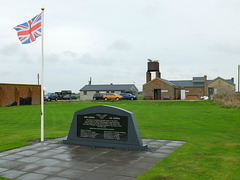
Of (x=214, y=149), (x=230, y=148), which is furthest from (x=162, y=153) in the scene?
(x=230, y=148)

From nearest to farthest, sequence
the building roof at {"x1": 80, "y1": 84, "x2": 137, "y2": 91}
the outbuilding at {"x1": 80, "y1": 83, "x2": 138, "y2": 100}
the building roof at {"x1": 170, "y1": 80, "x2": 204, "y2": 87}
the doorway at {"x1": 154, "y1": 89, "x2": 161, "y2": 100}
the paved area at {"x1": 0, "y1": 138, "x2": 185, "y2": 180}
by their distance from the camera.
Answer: the paved area at {"x1": 0, "y1": 138, "x2": 185, "y2": 180} → the doorway at {"x1": 154, "y1": 89, "x2": 161, "y2": 100} → the building roof at {"x1": 170, "y1": 80, "x2": 204, "y2": 87} → the outbuilding at {"x1": 80, "y1": 83, "x2": 138, "y2": 100} → the building roof at {"x1": 80, "y1": 84, "x2": 137, "y2": 91}

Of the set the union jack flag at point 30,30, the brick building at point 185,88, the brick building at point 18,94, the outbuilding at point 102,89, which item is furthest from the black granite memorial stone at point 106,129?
the outbuilding at point 102,89

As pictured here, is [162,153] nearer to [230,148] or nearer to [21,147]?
[230,148]

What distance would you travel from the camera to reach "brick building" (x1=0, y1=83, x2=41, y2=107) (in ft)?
119

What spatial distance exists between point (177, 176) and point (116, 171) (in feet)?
4.43

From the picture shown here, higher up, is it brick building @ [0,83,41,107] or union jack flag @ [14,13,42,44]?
union jack flag @ [14,13,42,44]

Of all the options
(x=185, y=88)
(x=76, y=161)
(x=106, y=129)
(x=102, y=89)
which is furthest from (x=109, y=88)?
(x=76, y=161)

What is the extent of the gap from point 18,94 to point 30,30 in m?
31.0

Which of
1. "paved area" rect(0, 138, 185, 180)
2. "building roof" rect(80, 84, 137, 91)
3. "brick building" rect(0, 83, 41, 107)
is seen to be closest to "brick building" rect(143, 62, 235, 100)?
"building roof" rect(80, 84, 137, 91)

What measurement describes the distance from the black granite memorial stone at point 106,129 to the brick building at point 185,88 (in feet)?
153

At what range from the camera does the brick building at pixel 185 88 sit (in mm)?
54750

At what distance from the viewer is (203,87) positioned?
5931 centimetres

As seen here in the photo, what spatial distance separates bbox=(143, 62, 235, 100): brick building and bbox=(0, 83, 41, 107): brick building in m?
24.4

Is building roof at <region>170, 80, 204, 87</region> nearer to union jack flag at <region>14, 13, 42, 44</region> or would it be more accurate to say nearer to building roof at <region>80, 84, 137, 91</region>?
building roof at <region>80, 84, 137, 91</region>
